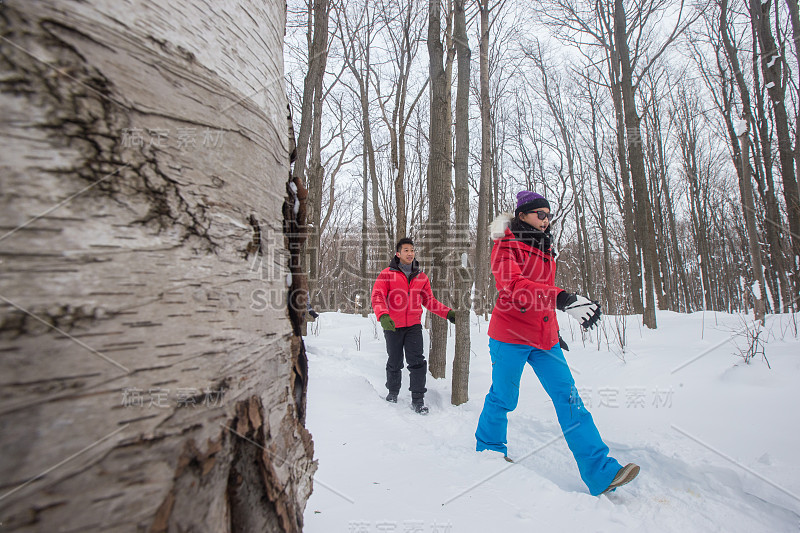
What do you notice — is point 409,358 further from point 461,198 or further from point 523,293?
point 523,293

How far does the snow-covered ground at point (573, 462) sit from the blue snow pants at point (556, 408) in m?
0.13

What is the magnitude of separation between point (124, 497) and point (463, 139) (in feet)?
13.9

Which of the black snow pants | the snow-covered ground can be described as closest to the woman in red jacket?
the snow-covered ground

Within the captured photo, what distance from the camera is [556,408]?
220cm

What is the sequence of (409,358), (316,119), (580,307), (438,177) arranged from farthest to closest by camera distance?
(316,119) < (438,177) < (409,358) < (580,307)

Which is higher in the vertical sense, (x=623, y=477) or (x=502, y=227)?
(x=502, y=227)

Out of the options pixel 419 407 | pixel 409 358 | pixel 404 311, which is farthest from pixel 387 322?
pixel 419 407

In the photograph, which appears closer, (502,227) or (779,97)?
(502,227)

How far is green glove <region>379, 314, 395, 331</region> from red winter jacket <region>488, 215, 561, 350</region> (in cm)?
144

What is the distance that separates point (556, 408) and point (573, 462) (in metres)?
0.61

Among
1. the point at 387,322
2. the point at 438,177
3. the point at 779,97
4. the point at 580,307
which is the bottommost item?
the point at 387,322

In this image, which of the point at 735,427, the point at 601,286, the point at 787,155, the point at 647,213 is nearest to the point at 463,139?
the point at 735,427

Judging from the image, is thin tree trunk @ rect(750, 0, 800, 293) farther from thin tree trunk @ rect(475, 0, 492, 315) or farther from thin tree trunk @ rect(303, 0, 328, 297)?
thin tree trunk @ rect(303, 0, 328, 297)

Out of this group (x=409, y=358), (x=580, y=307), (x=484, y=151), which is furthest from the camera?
(x=484, y=151)
